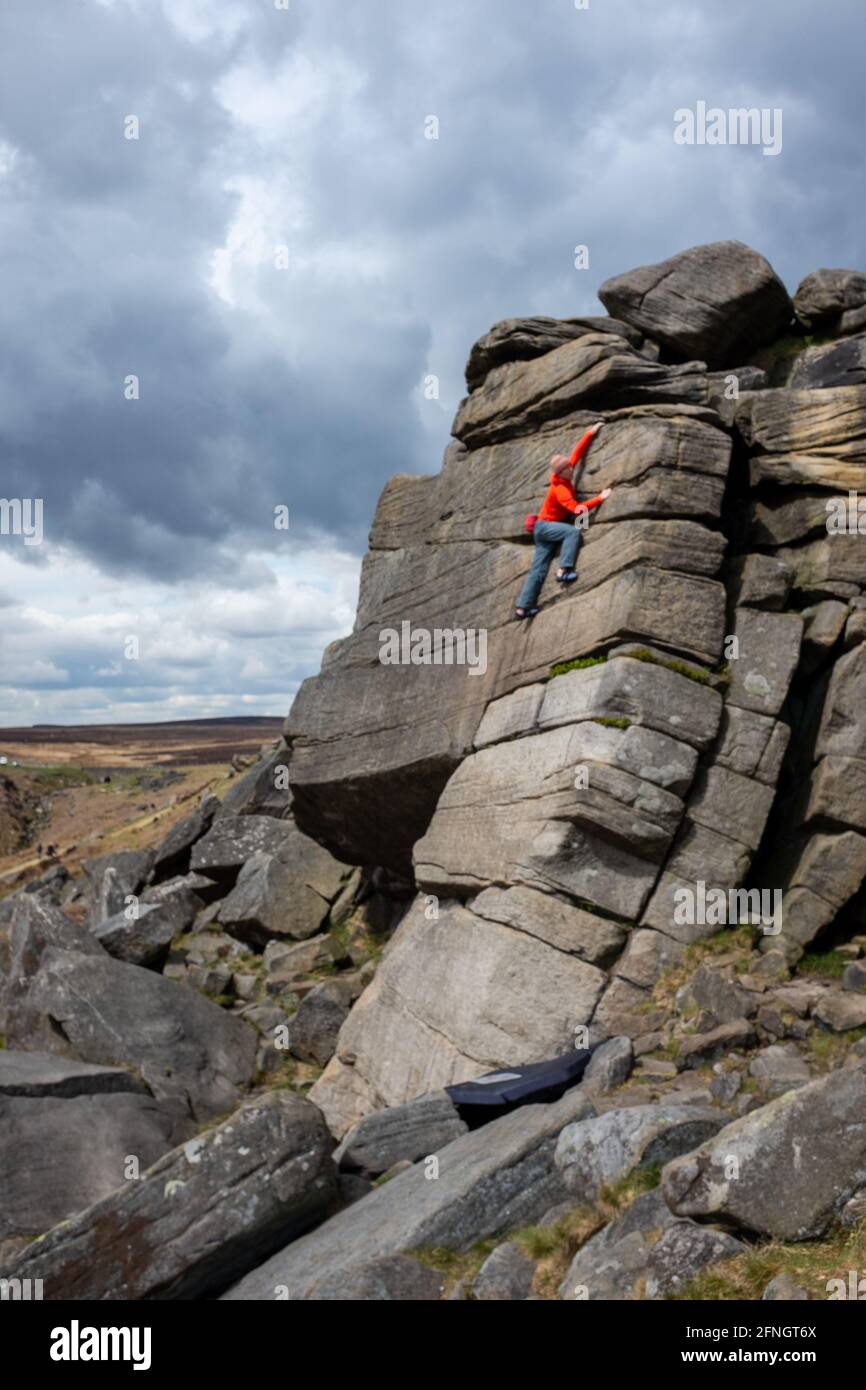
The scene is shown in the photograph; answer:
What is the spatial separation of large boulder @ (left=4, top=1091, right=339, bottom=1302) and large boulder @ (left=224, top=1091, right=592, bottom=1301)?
41 centimetres

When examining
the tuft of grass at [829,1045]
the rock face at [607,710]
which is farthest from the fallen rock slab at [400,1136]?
the tuft of grass at [829,1045]

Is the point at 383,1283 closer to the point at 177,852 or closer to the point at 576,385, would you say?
the point at 576,385

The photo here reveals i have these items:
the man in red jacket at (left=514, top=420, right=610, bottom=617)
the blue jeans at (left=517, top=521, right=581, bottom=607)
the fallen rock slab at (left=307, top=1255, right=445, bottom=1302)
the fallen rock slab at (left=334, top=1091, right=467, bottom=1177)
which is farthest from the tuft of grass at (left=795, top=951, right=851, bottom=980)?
the fallen rock slab at (left=307, top=1255, right=445, bottom=1302)

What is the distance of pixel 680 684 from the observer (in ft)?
68.7

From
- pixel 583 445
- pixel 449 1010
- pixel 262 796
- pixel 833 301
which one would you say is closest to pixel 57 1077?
→ pixel 449 1010

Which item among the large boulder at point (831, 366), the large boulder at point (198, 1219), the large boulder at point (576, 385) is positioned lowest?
the large boulder at point (198, 1219)

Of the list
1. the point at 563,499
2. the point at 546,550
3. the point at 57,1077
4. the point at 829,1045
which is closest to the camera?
the point at 829,1045

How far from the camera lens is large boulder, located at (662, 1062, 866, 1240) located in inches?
435

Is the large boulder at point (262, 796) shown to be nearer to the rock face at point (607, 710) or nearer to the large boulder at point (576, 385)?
the rock face at point (607, 710)

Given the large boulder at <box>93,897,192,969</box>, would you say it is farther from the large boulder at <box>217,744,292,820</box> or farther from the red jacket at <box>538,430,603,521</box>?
the red jacket at <box>538,430,603,521</box>

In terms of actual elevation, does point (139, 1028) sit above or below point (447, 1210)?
below

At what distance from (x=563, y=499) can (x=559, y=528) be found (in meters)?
0.64

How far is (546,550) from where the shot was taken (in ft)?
77.7

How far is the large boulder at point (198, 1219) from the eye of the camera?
1385 cm
